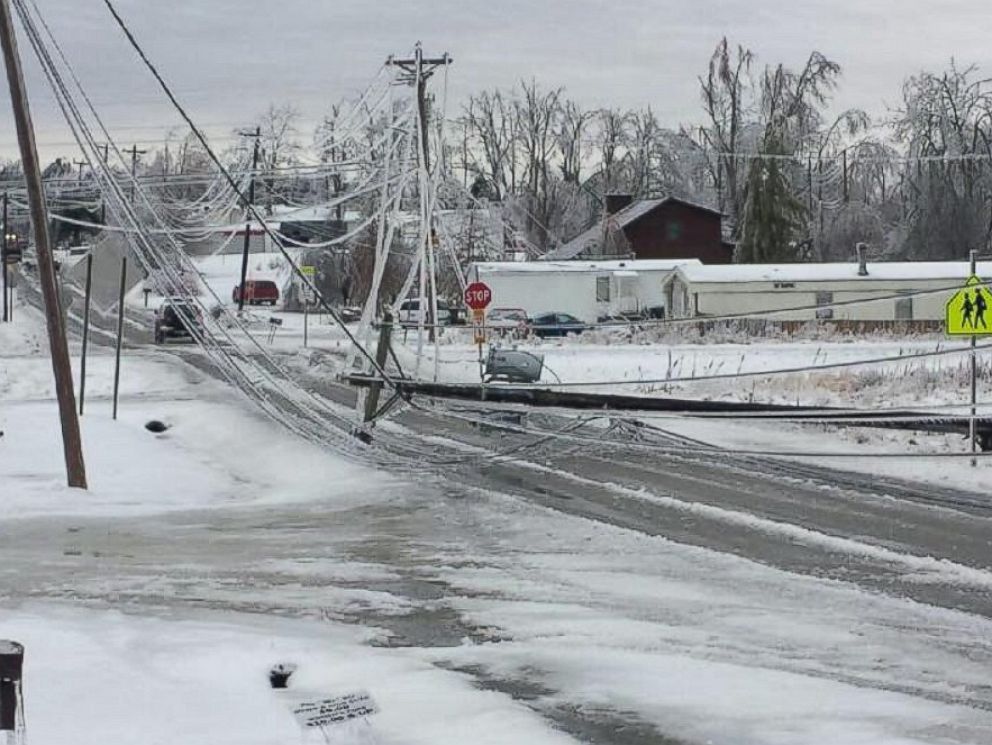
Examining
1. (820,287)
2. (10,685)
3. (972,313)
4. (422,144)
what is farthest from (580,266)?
(10,685)

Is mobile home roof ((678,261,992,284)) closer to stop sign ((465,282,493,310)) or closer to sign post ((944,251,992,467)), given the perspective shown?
stop sign ((465,282,493,310))

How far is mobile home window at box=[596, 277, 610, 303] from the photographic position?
72062 millimetres

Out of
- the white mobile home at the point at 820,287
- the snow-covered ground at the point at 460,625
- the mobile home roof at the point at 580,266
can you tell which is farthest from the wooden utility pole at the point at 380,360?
the mobile home roof at the point at 580,266

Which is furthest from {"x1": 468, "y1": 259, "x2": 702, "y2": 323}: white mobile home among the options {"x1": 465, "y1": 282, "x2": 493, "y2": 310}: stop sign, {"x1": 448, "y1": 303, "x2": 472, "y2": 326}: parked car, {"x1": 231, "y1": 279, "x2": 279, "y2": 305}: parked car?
{"x1": 465, "y1": 282, "x2": 493, "y2": 310}: stop sign

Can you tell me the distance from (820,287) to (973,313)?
152 feet

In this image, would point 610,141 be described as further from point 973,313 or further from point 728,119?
point 973,313

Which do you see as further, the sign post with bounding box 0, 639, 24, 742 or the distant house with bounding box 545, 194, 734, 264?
the distant house with bounding box 545, 194, 734, 264

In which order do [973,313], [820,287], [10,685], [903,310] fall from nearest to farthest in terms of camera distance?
[10,685], [973,313], [903,310], [820,287]

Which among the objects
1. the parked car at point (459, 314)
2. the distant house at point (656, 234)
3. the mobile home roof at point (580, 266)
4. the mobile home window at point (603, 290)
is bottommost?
the parked car at point (459, 314)

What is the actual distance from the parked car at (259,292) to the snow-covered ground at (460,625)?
215 ft

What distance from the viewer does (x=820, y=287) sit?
2477 inches

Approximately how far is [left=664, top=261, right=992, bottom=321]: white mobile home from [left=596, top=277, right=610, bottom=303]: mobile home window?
7.23 m

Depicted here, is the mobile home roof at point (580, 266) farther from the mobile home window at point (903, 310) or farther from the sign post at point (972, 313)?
the sign post at point (972, 313)

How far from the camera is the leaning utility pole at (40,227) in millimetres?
16609
